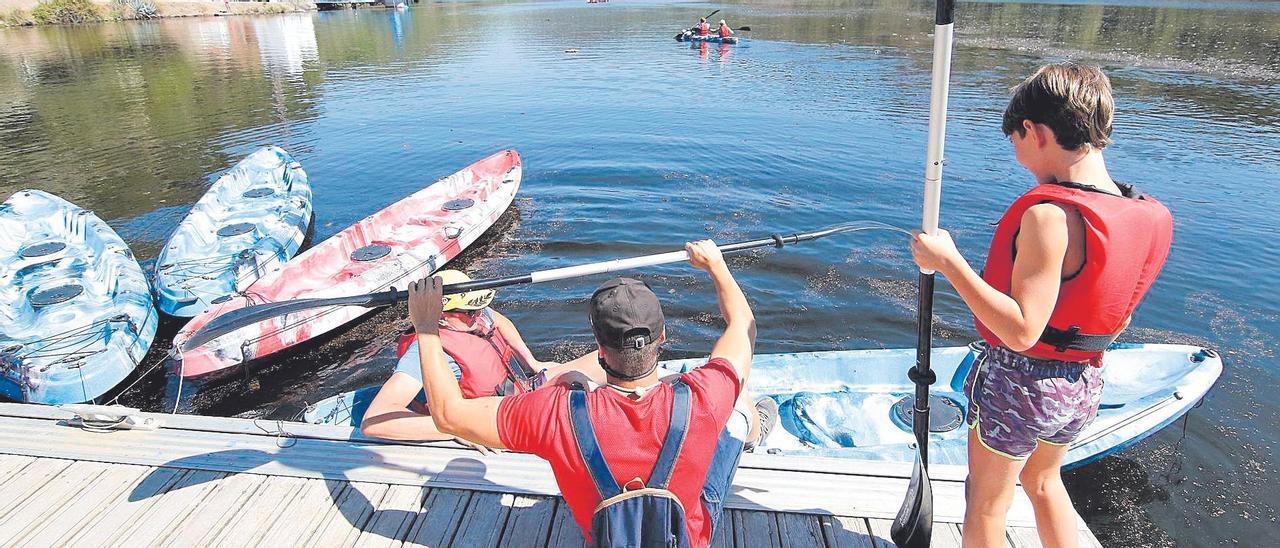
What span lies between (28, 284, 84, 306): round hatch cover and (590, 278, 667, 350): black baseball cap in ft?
24.5

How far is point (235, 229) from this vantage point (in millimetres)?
9016

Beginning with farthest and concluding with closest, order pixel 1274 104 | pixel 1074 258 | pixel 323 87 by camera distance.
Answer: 1. pixel 323 87
2. pixel 1274 104
3. pixel 1074 258

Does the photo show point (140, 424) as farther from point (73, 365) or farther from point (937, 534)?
point (937, 534)

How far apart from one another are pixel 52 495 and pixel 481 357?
2.41 meters

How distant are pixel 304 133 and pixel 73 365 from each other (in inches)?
518

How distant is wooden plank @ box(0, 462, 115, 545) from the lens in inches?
143

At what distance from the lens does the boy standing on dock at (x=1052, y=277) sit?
7.50ft

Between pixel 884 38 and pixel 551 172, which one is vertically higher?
pixel 884 38

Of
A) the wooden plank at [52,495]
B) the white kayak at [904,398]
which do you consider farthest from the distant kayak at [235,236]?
the white kayak at [904,398]

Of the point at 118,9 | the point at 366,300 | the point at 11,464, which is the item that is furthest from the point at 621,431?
the point at 118,9

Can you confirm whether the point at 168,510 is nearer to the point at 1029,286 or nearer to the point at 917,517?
the point at 917,517

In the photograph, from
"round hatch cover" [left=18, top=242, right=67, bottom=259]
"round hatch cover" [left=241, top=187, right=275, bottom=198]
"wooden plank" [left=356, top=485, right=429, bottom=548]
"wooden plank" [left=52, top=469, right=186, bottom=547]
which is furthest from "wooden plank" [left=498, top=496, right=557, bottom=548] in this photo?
"round hatch cover" [left=241, top=187, right=275, bottom=198]

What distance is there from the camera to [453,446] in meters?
4.08

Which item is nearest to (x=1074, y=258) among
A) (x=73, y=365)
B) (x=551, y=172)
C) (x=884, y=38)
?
(x=73, y=365)
